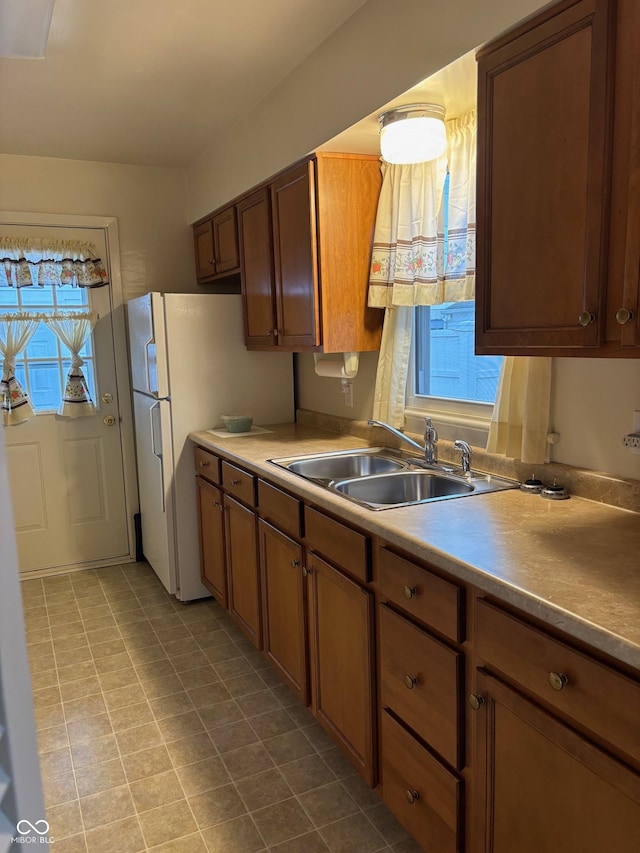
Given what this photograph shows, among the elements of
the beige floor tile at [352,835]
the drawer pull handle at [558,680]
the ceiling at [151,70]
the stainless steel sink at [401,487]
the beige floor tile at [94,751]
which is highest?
the ceiling at [151,70]

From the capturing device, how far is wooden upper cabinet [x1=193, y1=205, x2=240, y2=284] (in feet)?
11.3

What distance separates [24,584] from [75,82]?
282 centimetres

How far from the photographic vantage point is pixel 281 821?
1.91 metres

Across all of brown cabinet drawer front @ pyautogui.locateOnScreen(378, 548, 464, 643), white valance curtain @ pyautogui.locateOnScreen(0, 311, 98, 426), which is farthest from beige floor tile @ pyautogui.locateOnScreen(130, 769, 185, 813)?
white valance curtain @ pyautogui.locateOnScreen(0, 311, 98, 426)

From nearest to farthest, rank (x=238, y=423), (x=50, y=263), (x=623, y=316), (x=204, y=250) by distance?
(x=623, y=316)
(x=238, y=423)
(x=50, y=263)
(x=204, y=250)

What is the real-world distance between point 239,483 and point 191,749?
1032 millimetres

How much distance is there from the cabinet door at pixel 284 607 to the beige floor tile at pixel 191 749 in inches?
14.0

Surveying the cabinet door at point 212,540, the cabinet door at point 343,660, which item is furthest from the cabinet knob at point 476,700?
the cabinet door at point 212,540

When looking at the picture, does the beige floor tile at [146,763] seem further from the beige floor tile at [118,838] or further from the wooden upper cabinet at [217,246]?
the wooden upper cabinet at [217,246]

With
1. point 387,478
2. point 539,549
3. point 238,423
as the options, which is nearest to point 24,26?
point 387,478

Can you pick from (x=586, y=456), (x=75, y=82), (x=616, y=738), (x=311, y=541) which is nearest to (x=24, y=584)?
(x=311, y=541)

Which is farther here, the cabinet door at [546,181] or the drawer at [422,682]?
the drawer at [422,682]

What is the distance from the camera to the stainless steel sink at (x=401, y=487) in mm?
2217

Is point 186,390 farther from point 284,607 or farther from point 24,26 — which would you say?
point 24,26
